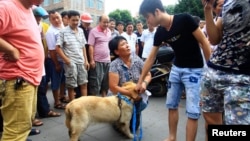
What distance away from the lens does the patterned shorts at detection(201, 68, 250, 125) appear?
1.65 meters

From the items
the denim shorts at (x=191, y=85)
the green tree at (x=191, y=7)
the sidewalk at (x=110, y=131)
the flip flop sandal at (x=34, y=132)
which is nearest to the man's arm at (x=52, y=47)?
the sidewalk at (x=110, y=131)

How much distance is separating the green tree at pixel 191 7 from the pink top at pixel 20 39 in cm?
2143

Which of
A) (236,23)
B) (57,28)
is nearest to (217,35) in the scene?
(236,23)

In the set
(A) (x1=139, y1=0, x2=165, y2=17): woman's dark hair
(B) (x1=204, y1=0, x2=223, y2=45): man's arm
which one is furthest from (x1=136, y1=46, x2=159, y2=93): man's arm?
(B) (x1=204, y1=0, x2=223, y2=45): man's arm

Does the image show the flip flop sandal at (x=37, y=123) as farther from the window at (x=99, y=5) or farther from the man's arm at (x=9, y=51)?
the window at (x=99, y=5)

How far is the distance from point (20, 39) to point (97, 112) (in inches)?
56.4

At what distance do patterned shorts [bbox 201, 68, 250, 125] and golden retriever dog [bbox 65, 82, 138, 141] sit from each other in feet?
4.65

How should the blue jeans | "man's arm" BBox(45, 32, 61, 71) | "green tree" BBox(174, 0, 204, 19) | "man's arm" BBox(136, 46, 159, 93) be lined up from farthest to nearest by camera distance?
"green tree" BBox(174, 0, 204, 19)
"man's arm" BBox(45, 32, 61, 71)
the blue jeans
"man's arm" BBox(136, 46, 159, 93)

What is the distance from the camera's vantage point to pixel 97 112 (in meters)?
3.19

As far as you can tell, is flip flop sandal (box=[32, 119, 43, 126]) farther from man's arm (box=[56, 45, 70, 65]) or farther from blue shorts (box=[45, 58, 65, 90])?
man's arm (box=[56, 45, 70, 65])

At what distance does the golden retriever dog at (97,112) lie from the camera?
3068 mm

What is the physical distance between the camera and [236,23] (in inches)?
66.1

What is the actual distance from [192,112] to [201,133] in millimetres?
950

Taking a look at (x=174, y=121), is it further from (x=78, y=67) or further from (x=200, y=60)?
(x=78, y=67)
